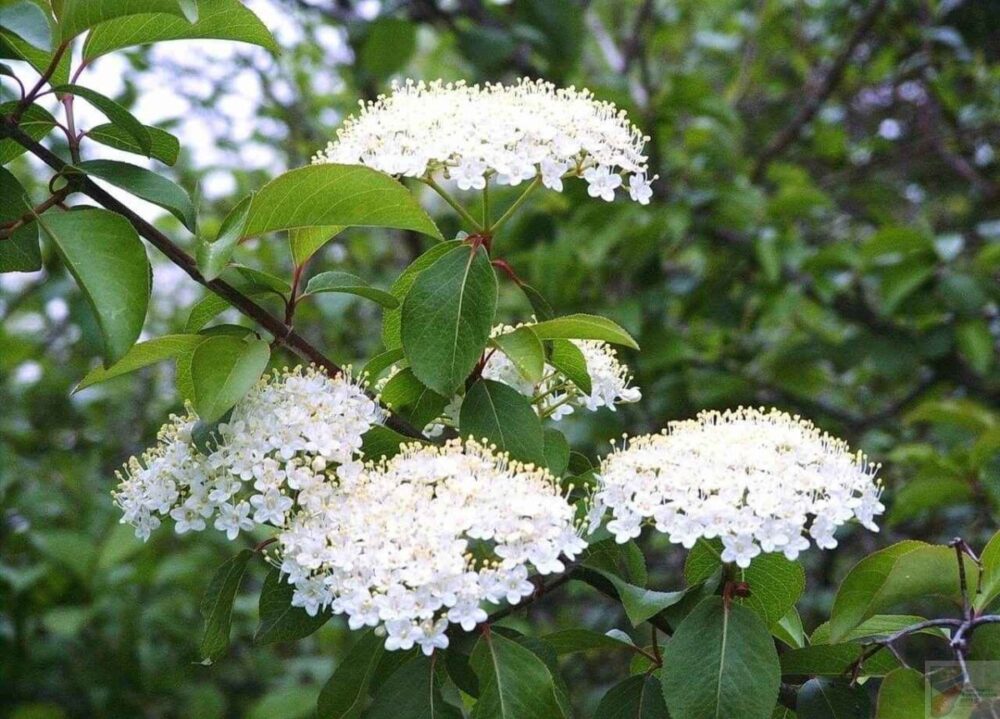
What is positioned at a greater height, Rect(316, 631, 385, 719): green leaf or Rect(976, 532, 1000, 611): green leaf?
Rect(976, 532, 1000, 611): green leaf

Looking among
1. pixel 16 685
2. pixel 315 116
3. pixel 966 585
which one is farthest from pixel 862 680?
pixel 315 116

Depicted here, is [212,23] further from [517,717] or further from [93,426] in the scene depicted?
[93,426]

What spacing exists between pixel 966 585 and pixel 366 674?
0.76 metres

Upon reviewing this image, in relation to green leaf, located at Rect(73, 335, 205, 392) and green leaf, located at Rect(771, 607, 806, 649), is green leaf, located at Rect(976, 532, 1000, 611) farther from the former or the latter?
green leaf, located at Rect(73, 335, 205, 392)

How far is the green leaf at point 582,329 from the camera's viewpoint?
4.53 ft

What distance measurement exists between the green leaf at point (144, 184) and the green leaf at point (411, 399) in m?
0.35

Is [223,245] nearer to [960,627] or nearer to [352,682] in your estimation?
[352,682]

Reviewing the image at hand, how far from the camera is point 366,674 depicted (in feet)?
4.63

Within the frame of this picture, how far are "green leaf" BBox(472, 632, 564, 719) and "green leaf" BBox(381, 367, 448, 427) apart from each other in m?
0.37

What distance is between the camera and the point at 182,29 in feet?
4.51

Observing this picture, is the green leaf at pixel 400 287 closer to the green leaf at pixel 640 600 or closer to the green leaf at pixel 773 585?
the green leaf at pixel 640 600

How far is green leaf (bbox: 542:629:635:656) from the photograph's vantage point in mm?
1459

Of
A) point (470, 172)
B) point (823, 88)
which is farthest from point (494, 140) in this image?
point (823, 88)

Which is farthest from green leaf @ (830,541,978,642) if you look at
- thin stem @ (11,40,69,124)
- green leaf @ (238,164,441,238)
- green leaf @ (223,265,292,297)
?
thin stem @ (11,40,69,124)
